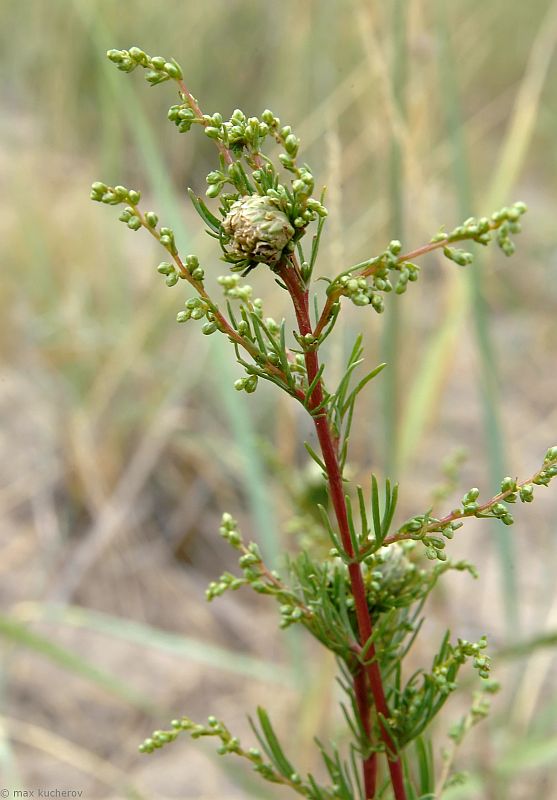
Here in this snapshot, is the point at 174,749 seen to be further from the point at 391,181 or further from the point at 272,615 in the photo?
the point at 391,181

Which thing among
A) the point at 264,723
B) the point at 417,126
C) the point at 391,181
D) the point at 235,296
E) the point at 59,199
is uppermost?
the point at 59,199

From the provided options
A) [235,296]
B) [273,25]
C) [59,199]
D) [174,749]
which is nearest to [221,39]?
[273,25]

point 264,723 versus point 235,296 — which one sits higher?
point 235,296

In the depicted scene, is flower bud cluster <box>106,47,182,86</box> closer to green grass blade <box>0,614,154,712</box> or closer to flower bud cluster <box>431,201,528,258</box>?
Answer: flower bud cluster <box>431,201,528,258</box>

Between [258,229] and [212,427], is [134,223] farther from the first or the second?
[212,427]

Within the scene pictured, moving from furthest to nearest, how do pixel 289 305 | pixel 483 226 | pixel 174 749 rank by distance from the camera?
pixel 289 305 < pixel 174 749 < pixel 483 226

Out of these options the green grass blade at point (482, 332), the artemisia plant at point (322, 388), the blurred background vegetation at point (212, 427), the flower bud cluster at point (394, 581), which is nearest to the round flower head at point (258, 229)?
the artemisia plant at point (322, 388)

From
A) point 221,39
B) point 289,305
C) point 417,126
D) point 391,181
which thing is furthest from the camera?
point 221,39
